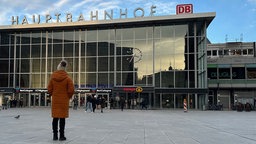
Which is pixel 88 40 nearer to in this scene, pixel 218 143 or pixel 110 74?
pixel 110 74

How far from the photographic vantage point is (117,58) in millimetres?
42906

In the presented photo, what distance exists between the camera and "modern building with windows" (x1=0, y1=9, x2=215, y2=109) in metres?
40.7

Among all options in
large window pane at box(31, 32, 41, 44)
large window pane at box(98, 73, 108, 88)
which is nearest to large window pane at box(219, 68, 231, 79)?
large window pane at box(98, 73, 108, 88)

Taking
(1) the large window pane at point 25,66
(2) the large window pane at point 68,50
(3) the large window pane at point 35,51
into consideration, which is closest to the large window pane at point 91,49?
(2) the large window pane at point 68,50

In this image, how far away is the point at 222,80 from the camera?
47531 millimetres

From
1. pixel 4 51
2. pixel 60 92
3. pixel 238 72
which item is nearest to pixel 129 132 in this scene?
pixel 60 92

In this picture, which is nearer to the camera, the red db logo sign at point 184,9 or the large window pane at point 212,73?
the red db logo sign at point 184,9

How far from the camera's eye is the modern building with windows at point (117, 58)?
40.7 m

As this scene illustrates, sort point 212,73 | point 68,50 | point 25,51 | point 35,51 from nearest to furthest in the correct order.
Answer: point 68,50
point 35,51
point 25,51
point 212,73

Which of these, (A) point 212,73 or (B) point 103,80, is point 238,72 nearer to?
(A) point 212,73

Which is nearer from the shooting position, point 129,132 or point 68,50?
point 129,132

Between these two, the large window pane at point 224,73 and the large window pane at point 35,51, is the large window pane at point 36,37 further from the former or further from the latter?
the large window pane at point 224,73

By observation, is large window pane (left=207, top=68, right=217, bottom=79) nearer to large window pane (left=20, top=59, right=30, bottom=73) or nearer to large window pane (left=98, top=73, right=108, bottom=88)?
large window pane (left=98, top=73, right=108, bottom=88)

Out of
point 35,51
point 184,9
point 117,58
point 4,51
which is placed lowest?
point 117,58
